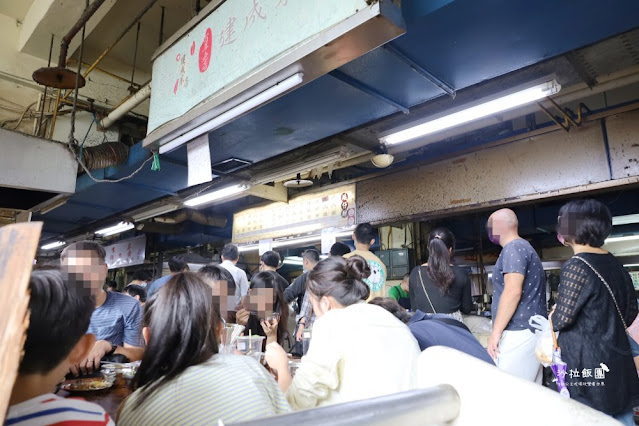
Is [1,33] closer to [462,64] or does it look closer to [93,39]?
[93,39]

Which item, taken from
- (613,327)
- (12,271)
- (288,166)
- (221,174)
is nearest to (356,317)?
(613,327)

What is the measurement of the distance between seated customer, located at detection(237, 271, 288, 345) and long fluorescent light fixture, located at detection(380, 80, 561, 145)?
1.94 metres

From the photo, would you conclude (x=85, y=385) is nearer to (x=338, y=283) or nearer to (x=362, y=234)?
(x=338, y=283)

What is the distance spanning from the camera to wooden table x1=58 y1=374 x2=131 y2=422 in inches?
79.3

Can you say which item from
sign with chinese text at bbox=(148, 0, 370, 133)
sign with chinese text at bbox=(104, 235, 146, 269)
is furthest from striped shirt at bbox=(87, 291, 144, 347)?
sign with chinese text at bbox=(104, 235, 146, 269)

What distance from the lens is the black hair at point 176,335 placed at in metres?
1.56

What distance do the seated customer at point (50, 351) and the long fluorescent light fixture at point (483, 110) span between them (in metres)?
3.42

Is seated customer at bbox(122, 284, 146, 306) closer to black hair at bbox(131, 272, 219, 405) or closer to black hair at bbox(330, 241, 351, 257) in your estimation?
black hair at bbox(330, 241, 351, 257)

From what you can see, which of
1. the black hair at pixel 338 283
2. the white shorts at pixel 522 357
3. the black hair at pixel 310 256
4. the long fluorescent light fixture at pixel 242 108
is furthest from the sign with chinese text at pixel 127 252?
the white shorts at pixel 522 357

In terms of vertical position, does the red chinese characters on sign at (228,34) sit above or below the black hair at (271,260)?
above

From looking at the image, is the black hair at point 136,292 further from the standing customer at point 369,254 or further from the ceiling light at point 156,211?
the standing customer at point 369,254

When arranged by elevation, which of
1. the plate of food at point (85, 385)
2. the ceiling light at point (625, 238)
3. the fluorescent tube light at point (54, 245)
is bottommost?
the plate of food at point (85, 385)

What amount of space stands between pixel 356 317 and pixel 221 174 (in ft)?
13.2

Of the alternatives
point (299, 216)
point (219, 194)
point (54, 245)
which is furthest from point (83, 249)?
point (54, 245)
